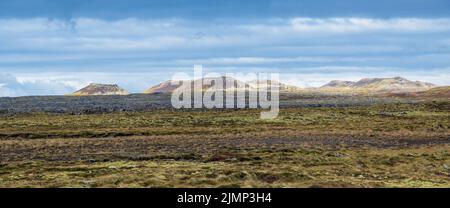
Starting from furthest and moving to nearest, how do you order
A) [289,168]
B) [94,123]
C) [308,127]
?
1. [94,123]
2. [308,127]
3. [289,168]

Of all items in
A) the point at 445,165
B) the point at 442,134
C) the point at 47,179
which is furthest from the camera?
the point at 442,134

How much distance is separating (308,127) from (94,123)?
2815 centimetres

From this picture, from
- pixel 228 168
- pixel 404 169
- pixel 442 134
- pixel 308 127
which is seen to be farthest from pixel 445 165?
pixel 308 127

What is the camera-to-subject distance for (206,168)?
3027cm

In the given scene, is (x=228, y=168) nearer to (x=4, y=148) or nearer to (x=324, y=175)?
(x=324, y=175)

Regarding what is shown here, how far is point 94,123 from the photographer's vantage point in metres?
69.6

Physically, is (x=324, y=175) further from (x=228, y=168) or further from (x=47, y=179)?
(x=47, y=179)

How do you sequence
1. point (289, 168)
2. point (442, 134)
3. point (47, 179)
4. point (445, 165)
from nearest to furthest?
point (47, 179) < point (289, 168) < point (445, 165) < point (442, 134)
